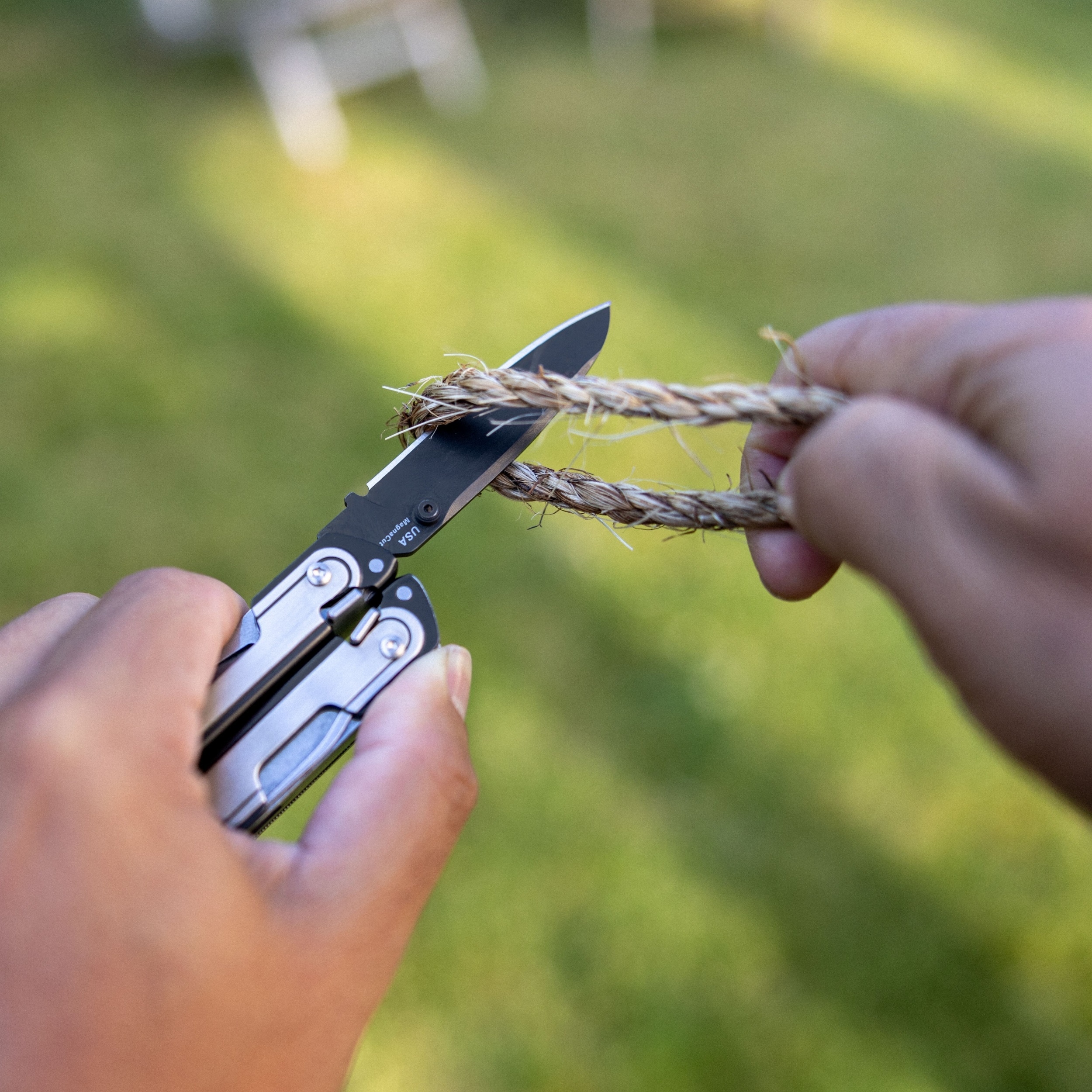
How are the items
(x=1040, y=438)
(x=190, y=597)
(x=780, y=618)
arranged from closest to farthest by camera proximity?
(x=1040, y=438) < (x=190, y=597) < (x=780, y=618)

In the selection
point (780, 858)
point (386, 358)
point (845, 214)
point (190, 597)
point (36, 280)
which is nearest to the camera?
point (190, 597)

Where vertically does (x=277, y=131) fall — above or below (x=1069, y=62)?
above

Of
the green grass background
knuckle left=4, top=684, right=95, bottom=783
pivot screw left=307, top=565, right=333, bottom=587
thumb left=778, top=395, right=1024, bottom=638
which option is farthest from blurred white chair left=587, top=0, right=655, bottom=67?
knuckle left=4, top=684, right=95, bottom=783

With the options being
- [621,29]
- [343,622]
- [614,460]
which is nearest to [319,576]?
[343,622]

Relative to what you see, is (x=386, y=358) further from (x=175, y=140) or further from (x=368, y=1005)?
(x=368, y=1005)

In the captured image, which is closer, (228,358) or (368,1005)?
(368,1005)

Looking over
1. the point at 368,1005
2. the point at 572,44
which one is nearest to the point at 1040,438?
the point at 368,1005

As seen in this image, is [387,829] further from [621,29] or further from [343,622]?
[621,29]

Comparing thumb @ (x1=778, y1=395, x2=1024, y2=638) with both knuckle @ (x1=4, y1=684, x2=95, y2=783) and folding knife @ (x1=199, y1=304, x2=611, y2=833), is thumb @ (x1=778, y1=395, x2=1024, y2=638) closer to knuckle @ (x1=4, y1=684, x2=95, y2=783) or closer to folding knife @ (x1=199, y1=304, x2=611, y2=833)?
folding knife @ (x1=199, y1=304, x2=611, y2=833)
